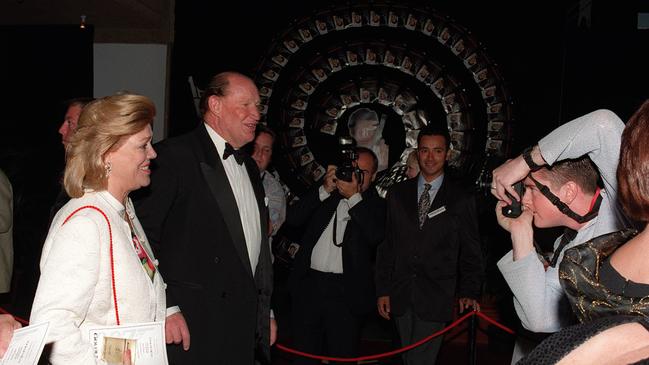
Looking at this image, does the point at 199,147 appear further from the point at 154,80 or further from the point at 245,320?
the point at 154,80

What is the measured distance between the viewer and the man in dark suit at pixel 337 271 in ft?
14.8

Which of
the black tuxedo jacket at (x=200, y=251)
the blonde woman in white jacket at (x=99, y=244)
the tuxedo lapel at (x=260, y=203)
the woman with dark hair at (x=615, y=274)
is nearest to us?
the woman with dark hair at (x=615, y=274)

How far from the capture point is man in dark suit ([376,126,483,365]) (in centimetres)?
449

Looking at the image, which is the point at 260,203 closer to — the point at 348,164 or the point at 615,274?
the point at 348,164

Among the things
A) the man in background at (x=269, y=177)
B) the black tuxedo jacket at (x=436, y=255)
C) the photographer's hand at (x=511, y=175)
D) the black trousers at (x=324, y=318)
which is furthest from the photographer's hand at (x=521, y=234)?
the man in background at (x=269, y=177)

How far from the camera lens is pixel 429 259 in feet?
14.8

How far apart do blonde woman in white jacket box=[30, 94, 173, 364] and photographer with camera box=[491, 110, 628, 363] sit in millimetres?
1130

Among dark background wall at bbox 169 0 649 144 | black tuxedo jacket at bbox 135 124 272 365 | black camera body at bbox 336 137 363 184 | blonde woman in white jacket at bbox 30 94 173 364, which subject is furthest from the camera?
dark background wall at bbox 169 0 649 144

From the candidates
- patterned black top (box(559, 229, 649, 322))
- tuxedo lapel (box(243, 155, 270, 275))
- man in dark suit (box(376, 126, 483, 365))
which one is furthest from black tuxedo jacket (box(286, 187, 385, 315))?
patterned black top (box(559, 229, 649, 322))

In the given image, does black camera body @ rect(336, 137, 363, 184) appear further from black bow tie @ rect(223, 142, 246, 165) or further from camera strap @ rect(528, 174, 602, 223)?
camera strap @ rect(528, 174, 602, 223)

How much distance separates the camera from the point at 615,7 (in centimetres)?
666

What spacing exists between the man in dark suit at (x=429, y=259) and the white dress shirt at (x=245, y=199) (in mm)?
1365

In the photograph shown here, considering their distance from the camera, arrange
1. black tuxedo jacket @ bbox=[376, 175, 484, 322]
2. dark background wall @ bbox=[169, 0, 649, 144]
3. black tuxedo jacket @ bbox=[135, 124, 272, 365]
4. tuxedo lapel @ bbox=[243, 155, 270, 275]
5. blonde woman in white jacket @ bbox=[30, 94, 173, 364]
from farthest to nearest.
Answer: dark background wall @ bbox=[169, 0, 649, 144] < black tuxedo jacket @ bbox=[376, 175, 484, 322] < tuxedo lapel @ bbox=[243, 155, 270, 275] < black tuxedo jacket @ bbox=[135, 124, 272, 365] < blonde woman in white jacket @ bbox=[30, 94, 173, 364]

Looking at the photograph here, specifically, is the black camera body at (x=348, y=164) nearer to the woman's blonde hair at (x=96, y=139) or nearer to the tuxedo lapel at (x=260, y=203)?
the tuxedo lapel at (x=260, y=203)
